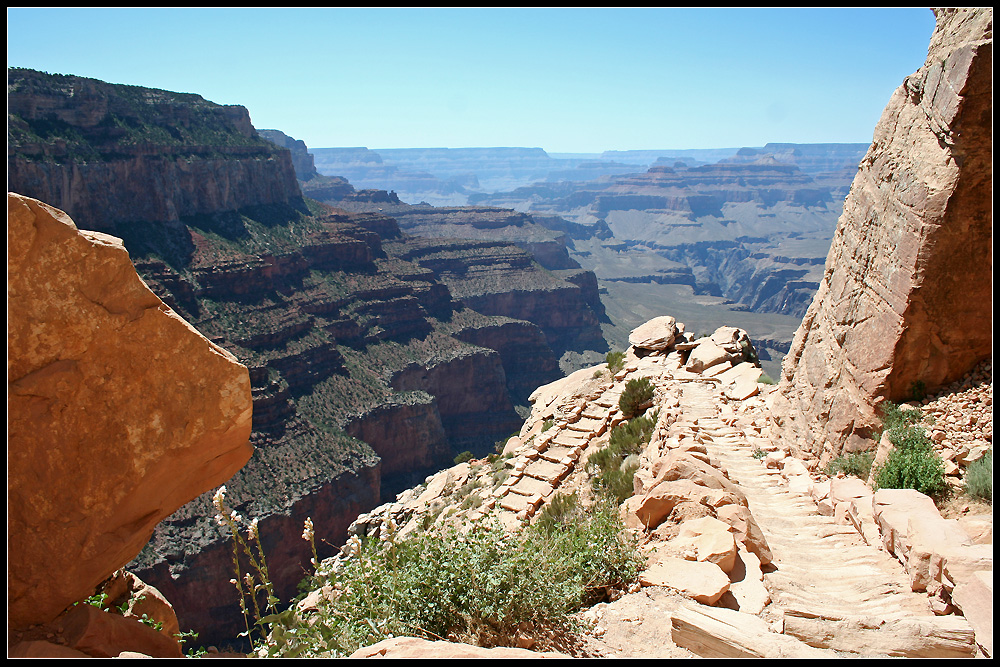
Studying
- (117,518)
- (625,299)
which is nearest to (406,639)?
(117,518)

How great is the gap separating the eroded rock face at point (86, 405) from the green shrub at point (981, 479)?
29.7ft

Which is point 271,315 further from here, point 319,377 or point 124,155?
point 124,155

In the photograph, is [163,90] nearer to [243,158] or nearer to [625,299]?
[243,158]

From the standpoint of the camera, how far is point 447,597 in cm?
605

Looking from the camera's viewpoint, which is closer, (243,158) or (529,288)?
(243,158)

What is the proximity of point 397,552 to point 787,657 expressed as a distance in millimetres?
3892

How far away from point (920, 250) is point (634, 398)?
933 centimetres

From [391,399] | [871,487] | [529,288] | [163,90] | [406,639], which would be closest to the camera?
[406,639]

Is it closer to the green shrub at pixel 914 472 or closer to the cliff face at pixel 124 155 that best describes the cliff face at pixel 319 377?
the cliff face at pixel 124 155

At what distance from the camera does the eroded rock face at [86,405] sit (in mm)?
5488

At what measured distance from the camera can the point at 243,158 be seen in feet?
241

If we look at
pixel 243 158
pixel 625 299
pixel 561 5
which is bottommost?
pixel 625 299

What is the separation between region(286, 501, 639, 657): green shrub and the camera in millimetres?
5898

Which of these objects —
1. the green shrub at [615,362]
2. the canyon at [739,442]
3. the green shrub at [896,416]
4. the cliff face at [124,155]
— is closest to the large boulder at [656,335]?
the canyon at [739,442]
